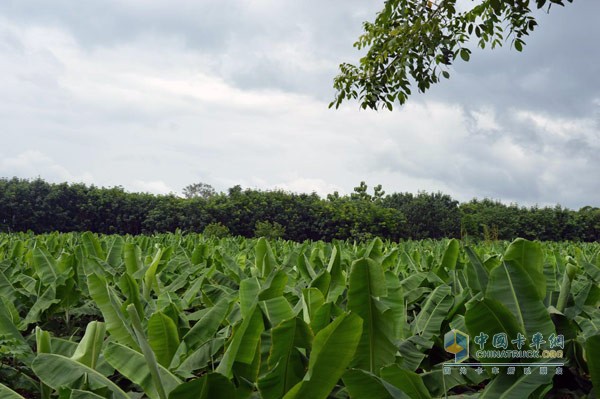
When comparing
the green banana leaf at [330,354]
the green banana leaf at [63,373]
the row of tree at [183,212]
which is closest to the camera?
the green banana leaf at [330,354]

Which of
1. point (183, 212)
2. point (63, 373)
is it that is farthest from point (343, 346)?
point (183, 212)

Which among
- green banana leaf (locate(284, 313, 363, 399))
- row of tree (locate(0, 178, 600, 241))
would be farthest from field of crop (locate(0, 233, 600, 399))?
row of tree (locate(0, 178, 600, 241))

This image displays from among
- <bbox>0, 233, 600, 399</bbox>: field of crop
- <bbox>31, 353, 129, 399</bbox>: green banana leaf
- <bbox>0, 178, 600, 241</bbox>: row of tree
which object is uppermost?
<bbox>0, 178, 600, 241</bbox>: row of tree

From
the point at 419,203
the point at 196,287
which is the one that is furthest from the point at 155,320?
the point at 419,203

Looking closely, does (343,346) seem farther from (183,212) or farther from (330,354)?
(183,212)

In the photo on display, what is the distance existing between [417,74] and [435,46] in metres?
0.94

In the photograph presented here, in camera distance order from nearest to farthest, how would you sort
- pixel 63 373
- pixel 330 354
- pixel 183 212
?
1. pixel 330 354
2. pixel 63 373
3. pixel 183 212

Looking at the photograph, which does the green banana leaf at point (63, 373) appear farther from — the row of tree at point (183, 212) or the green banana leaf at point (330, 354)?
the row of tree at point (183, 212)

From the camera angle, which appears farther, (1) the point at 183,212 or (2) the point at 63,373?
(1) the point at 183,212

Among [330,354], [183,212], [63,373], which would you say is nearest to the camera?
[330,354]

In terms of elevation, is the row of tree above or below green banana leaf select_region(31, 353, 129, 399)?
above

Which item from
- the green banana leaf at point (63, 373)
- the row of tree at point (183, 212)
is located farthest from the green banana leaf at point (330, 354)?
the row of tree at point (183, 212)

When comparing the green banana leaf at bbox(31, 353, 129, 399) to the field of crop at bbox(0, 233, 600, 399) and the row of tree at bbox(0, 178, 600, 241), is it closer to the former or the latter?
the field of crop at bbox(0, 233, 600, 399)

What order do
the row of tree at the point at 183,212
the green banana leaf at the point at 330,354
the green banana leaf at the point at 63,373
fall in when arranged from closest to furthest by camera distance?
the green banana leaf at the point at 330,354 → the green banana leaf at the point at 63,373 → the row of tree at the point at 183,212
